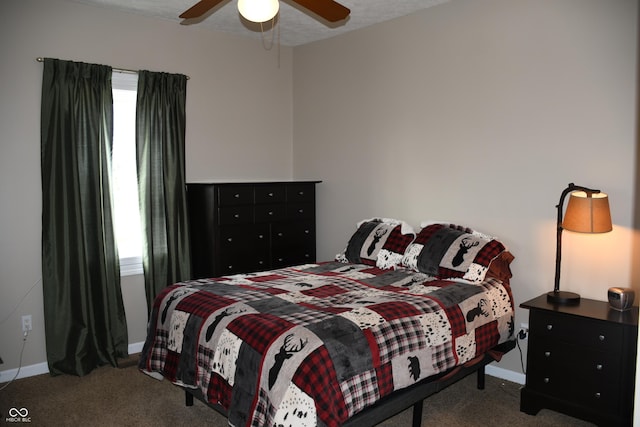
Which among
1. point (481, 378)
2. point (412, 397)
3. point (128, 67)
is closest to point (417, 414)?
point (412, 397)

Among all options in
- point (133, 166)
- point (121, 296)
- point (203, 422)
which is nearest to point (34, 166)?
point (133, 166)

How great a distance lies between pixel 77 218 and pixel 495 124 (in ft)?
10.2

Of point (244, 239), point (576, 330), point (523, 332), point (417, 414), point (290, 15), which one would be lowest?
point (417, 414)

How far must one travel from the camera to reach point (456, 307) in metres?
3.03

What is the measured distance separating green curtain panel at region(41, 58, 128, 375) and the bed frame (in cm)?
114

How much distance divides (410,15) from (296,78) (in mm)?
1417

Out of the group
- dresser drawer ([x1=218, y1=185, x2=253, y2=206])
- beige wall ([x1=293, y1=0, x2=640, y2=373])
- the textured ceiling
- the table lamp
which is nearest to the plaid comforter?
the table lamp

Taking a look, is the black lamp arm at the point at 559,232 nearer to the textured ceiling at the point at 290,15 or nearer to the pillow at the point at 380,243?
the pillow at the point at 380,243

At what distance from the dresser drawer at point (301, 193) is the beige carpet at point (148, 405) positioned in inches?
77.0

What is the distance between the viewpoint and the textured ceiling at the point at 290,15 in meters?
3.87

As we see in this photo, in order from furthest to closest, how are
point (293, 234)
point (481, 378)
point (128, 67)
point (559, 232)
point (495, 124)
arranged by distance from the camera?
point (293, 234), point (128, 67), point (495, 124), point (481, 378), point (559, 232)

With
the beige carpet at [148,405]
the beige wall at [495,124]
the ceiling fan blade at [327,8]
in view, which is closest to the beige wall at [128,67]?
the beige carpet at [148,405]

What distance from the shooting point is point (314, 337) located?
2.36 metres

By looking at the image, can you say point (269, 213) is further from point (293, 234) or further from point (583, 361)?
point (583, 361)
